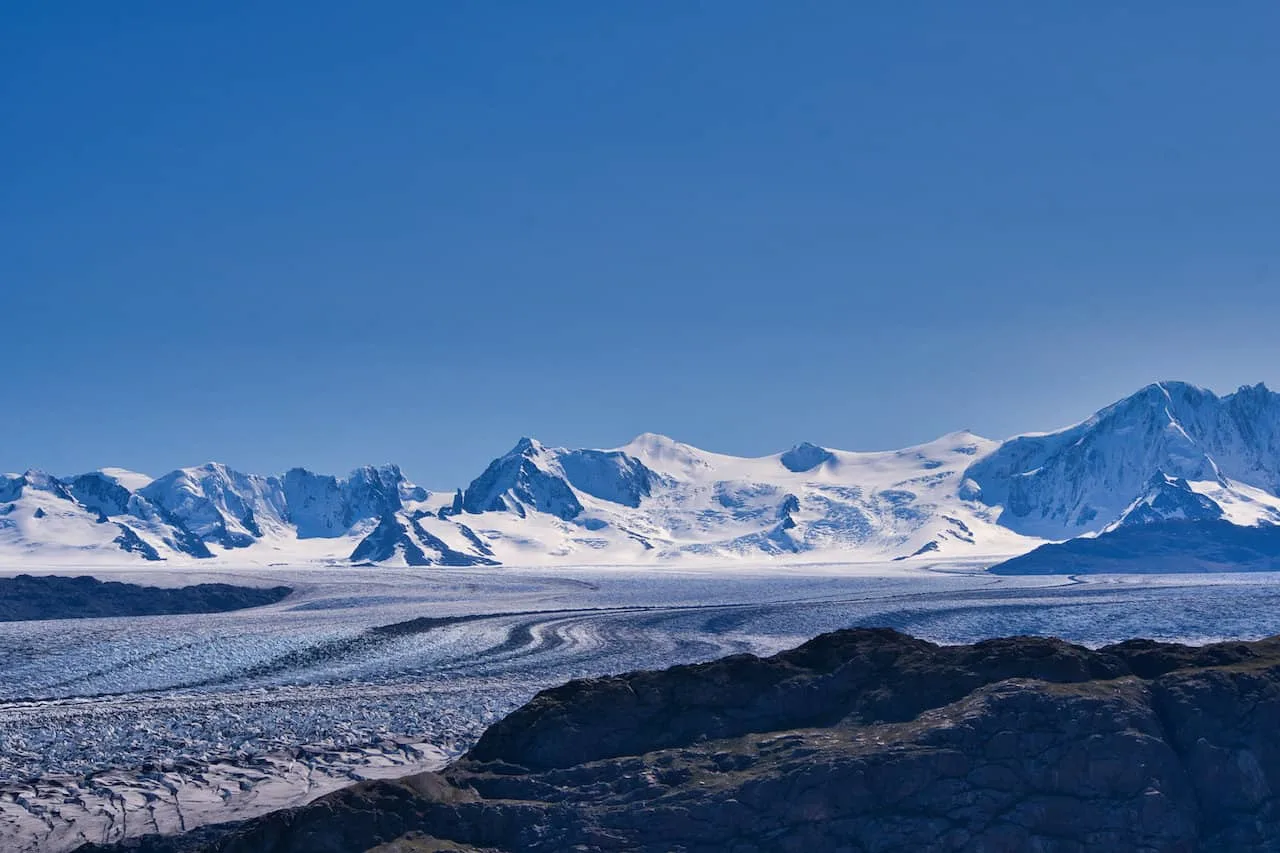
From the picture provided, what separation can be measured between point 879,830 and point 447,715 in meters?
32.1

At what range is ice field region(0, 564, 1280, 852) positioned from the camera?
4375 centimetres

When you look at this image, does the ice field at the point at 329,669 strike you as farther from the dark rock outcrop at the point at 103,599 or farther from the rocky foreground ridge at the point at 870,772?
the dark rock outcrop at the point at 103,599

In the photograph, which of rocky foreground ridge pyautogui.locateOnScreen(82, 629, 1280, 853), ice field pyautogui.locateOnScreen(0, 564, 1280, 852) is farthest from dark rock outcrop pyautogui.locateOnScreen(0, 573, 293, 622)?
rocky foreground ridge pyautogui.locateOnScreen(82, 629, 1280, 853)

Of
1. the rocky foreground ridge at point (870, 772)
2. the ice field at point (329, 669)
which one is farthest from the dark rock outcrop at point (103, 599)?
the rocky foreground ridge at point (870, 772)

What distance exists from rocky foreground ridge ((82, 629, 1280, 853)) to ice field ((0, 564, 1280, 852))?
281 inches

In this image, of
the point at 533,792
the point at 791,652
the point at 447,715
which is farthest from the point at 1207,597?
the point at 533,792

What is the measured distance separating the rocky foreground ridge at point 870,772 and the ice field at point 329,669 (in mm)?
7143

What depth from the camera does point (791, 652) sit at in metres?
40.2

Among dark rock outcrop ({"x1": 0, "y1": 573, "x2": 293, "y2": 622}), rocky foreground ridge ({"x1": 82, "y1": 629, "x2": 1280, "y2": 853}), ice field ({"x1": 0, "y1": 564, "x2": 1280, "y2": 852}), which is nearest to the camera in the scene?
rocky foreground ridge ({"x1": 82, "y1": 629, "x2": 1280, "y2": 853})

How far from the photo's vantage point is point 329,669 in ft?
275

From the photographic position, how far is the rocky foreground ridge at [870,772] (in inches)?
1219

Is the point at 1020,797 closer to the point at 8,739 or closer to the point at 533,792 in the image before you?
the point at 533,792

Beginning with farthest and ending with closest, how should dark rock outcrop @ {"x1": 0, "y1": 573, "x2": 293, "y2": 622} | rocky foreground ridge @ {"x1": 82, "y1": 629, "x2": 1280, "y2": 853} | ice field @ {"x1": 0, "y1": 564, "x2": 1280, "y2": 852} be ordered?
dark rock outcrop @ {"x1": 0, "y1": 573, "x2": 293, "y2": 622} → ice field @ {"x1": 0, "y1": 564, "x2": 1280, "y2": 852} → rocky foreground ridge @ {"x1": 82, "y1": 629, "x2": 1280, "y2": 853}

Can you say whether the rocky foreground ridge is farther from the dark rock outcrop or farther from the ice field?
the dark rock outcrop
